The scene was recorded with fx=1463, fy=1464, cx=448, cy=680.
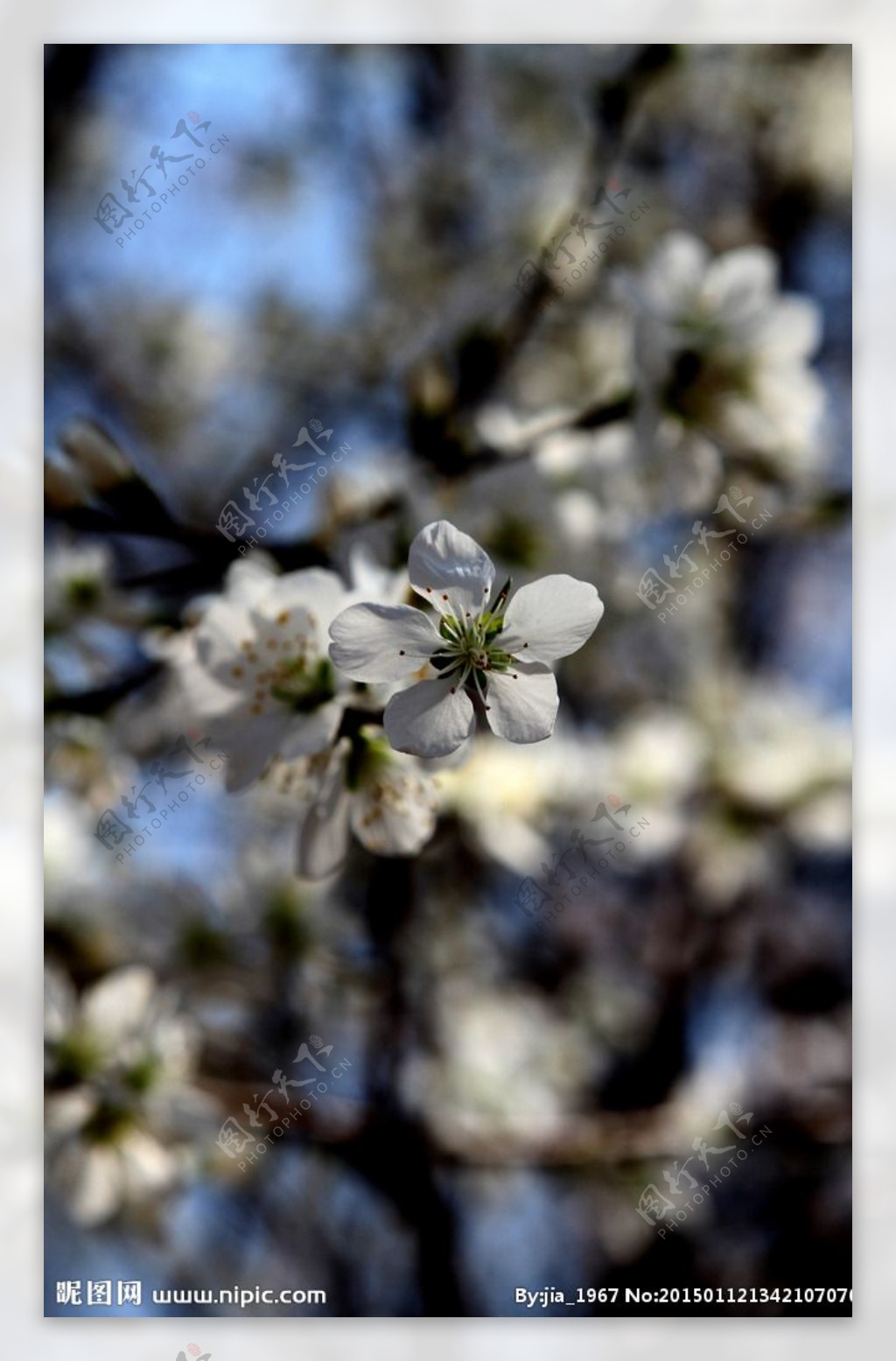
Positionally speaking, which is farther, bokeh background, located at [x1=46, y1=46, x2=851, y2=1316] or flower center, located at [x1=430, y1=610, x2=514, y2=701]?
bokeh background, located at [x1=46, y1=46, x2=851, y2=1316]

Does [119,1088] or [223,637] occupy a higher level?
[223,637]

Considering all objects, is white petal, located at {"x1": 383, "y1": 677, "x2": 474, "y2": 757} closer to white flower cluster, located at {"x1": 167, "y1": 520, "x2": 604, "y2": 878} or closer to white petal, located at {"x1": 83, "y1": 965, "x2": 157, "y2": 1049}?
white flower cluster, located at {"x1": 167, "y1": 520, "x2": 604, "y2": 878}

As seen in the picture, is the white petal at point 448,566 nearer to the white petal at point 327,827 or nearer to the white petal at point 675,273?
the white petal at point 327,827

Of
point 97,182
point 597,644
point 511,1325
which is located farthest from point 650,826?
point 97,182

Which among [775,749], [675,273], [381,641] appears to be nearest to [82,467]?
[381,641]

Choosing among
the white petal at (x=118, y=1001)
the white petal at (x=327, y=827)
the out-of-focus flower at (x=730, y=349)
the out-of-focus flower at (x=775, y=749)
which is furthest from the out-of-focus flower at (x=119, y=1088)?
the out-of-focus flower at (x=730, y=349)

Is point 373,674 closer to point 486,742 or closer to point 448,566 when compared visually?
point 448,566

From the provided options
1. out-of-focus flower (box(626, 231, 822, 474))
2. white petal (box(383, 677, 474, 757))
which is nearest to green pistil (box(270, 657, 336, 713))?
white petal (box(383, 677, 474, 757))
